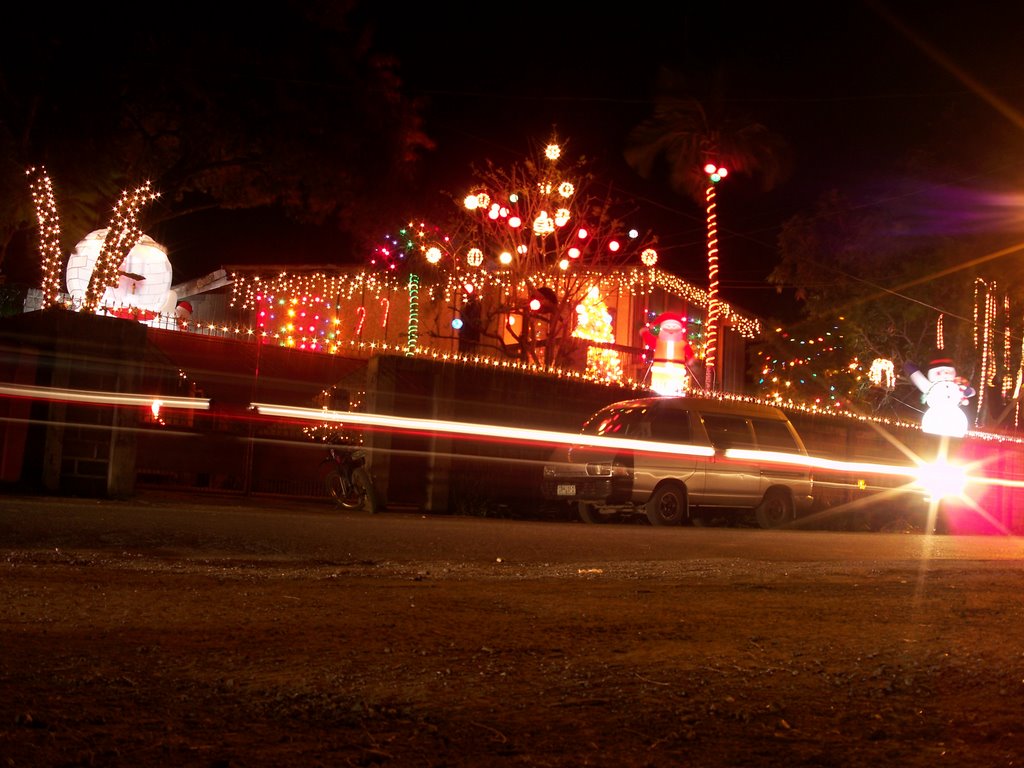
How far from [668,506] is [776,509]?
2576 mm

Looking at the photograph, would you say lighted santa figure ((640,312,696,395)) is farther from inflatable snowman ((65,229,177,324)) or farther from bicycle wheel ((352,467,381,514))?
inflatable snowman ((65,229,177,324))

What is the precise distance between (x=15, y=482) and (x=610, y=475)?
7.71 m

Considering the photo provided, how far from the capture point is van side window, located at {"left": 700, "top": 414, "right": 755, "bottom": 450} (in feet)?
51.3

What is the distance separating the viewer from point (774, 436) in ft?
54.8

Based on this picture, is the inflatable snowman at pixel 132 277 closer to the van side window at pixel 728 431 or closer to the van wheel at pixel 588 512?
the van wheel at pixel 588 512

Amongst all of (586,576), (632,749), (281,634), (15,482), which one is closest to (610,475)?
(586,576)

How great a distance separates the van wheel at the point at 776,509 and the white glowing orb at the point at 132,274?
39.6 ft

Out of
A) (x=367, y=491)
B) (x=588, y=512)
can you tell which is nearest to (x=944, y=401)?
(x=588, y=512)

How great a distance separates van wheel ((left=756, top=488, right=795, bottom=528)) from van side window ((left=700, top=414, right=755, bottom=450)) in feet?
3.46

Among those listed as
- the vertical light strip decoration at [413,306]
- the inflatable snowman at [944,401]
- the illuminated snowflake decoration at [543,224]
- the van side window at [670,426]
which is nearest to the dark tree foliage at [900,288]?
the inflatable snowman at [944,401]

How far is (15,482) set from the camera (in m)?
12.7

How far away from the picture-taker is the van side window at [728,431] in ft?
51.3

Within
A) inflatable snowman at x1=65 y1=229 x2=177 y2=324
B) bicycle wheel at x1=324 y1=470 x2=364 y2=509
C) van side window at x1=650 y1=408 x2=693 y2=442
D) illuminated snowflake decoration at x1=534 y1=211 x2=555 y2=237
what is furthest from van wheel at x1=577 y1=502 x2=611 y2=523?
illuminated snowflake decoration at x1=534 y1=211 x2=555 y2=237

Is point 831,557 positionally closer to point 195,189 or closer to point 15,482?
point 15,482
